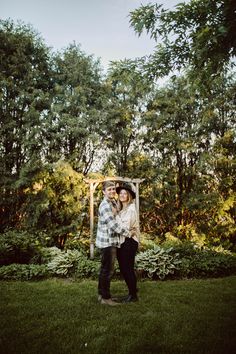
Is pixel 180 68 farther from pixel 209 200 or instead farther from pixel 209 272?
pixel 209 200

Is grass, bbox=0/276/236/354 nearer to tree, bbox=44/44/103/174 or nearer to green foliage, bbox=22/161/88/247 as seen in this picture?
green foliage, bbox=22/161/88/247

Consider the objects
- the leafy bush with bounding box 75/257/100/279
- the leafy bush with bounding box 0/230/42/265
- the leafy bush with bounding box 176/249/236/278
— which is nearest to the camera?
the leafy bush with bounding box 75/257/100/279

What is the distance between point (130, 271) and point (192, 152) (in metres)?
9.35

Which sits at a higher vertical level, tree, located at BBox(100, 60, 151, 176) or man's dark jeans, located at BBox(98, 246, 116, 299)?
tree, located at BBox(100, 60, 151, 176)

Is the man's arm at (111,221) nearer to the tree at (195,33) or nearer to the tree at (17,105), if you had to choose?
the tree at (195,33)

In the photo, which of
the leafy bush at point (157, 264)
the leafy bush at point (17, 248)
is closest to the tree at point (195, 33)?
the leafy bush at point (157, 264)

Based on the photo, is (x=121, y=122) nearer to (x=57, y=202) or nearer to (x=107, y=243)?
(x=57, y=202)

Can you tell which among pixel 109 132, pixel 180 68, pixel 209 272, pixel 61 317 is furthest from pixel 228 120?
pixel 61 317

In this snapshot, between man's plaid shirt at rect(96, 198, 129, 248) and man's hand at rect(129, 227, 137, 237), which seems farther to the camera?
man's hand at rect(129, 227, 137, 237)

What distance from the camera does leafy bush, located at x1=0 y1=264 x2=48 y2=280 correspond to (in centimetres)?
841

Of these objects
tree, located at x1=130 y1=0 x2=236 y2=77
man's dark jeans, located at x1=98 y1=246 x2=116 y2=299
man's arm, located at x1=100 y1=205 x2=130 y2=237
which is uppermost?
tree, located at x1=130 y1=0 x2=236 y2=77

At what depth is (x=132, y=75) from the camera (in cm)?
597

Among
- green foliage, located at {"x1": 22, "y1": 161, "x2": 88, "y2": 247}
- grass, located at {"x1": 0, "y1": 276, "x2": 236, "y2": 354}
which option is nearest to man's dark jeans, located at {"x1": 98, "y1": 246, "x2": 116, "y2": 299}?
grass, located at {"x1": 0, "y1": 276, "x2": 236, "y2": 354}

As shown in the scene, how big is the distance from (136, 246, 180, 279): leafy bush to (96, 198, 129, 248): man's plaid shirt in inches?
118
